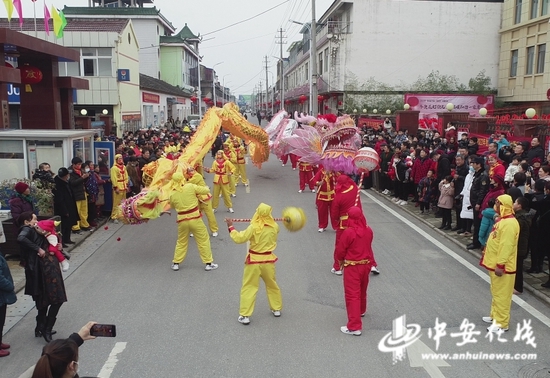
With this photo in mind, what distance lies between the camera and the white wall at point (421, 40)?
112 ft

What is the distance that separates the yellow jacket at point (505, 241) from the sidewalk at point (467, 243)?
4.73 feet

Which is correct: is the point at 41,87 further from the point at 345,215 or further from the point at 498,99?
the point at 498,99

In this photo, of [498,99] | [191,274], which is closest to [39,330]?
[191,274]

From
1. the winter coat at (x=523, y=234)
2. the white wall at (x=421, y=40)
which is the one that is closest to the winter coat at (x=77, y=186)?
the winter coat at (x=523, y=234)

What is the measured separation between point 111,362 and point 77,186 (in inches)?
230

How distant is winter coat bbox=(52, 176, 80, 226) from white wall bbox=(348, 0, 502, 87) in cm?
2787

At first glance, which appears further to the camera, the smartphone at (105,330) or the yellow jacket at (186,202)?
the yellow jacket at (186,202)

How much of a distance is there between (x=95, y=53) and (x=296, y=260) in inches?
847

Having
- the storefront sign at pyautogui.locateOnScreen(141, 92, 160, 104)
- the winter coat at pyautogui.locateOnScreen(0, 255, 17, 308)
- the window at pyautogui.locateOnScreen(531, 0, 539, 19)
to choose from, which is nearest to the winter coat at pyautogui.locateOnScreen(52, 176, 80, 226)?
the winter coat at pyautogui.locateOnScreen(0, 255, 17, 308)

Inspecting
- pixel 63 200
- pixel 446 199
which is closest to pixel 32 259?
pixel 63 200

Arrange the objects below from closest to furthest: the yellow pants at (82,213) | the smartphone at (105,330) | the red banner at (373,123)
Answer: the smartphone at (105,330) < the yellow pants at (82,213) < the red banner at (373,123)

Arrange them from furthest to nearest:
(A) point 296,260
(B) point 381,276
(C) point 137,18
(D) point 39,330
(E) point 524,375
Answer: (C) point 137,18 < (A) point 296,260 < (B) point 381,276 < (D) point 39,330 < (E) point 524,375

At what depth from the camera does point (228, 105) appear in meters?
15.2

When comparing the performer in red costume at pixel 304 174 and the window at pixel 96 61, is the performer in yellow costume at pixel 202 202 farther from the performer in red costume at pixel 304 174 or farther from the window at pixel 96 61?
the window at pixel 96 61
